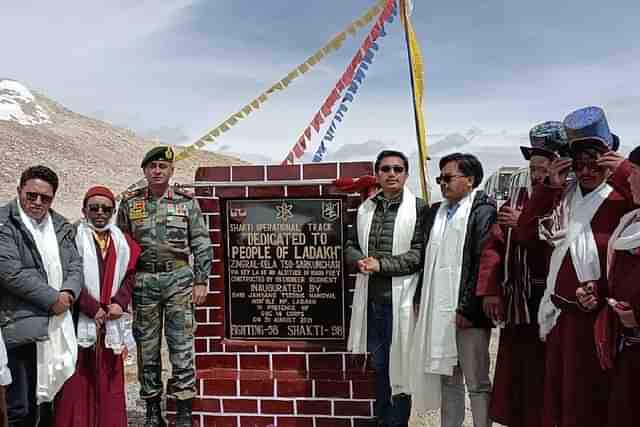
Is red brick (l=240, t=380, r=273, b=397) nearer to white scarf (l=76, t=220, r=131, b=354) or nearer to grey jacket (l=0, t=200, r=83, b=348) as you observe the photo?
white scarf (l=76, t=220, r=131, b=354)

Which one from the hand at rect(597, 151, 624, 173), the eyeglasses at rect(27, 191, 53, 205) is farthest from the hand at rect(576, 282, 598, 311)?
the eyeglasses at rect(27, 191, 53, 205)

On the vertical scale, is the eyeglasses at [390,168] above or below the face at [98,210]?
above

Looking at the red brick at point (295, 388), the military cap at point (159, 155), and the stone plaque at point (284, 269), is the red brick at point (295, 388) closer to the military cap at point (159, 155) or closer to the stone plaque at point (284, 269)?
the stone plaque at point (284, 269)

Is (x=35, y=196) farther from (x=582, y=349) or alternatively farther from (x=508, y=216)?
(x=582, y=349)

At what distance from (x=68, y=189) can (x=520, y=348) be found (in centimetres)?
2655

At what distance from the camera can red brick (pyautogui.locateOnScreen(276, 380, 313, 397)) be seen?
438cm

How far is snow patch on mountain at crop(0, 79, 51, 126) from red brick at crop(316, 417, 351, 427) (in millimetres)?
44329

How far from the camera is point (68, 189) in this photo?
27.2 meters

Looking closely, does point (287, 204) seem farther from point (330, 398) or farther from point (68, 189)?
point (68, 189)

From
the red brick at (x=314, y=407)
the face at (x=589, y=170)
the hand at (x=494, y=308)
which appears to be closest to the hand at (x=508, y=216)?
the hand at (x=494, y=308)

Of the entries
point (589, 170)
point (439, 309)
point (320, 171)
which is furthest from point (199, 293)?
point (589, 170)

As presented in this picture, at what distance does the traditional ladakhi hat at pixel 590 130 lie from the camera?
2.90 m

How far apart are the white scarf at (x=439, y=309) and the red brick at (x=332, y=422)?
74cm

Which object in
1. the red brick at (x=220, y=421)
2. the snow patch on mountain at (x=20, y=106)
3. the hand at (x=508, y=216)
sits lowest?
the red brick at (x=220, y=421)
